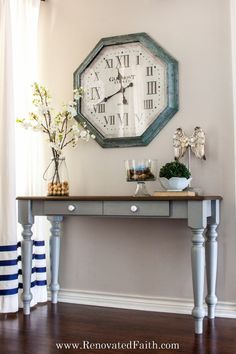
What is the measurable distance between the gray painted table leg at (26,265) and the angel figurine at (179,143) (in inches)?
42.1

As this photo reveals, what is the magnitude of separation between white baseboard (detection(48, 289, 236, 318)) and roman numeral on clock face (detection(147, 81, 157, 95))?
1.39 metres

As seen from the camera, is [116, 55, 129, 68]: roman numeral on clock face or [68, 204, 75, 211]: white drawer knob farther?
[116, 55, 129, 68]: roman numeral on clock face

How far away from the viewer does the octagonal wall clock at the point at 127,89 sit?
3.11m

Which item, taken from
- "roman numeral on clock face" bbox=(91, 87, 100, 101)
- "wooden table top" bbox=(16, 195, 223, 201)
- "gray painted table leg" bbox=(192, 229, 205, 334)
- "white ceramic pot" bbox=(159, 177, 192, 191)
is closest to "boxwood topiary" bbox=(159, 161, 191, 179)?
"white ceramic pot" bbox=(159, 177, 192, 191)

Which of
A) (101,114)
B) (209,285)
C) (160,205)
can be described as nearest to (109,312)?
(209,285)

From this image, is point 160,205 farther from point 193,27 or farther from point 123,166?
point 193,27

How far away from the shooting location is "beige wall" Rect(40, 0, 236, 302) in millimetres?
2963

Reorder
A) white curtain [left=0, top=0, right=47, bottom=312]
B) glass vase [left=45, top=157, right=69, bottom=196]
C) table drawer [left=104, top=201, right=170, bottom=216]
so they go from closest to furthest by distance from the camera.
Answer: table drawer [left=104, top=201, right=170, bottom=216]
white curtain [left=0, top=0, right=47, bottom=312]
glass vase [left=45, top=157, right=69, bottom=196]

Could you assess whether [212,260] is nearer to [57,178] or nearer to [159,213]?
[159,213]

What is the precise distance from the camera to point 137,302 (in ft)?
10.3

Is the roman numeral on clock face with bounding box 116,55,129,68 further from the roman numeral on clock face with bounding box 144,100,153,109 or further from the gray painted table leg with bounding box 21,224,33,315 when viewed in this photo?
the gray painted table leg with bounding box 21,224,33,315

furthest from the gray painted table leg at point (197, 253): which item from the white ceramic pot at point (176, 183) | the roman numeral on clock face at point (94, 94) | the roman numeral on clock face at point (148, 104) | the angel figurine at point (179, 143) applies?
the roman numeral on clock face at point (94, 94)

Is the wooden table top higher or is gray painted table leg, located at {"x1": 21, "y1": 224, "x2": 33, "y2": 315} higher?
the wooden table top

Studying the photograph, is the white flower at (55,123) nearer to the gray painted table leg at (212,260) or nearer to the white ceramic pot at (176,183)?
the white ceramic pot at (176,183)
